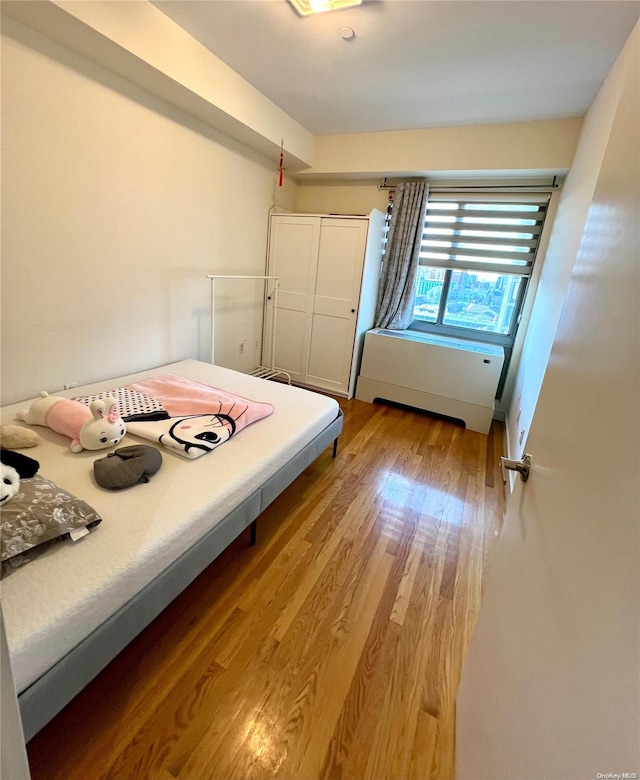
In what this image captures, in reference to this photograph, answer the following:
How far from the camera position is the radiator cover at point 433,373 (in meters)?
3.17

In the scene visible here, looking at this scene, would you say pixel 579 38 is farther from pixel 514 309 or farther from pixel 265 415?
pixel 265 415

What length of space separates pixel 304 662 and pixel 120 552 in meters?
0.76

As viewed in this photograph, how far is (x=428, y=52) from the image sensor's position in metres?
2.00

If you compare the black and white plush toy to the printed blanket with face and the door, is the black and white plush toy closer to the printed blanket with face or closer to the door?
the printed blanket with face

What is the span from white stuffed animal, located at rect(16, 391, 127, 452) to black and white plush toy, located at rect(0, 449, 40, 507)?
0.84ft

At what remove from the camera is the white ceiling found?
169 centimetres

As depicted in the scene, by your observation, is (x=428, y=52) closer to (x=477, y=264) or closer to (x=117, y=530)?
(x=477, y=264)

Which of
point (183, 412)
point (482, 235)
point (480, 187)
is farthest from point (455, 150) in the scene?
point (183, 412)

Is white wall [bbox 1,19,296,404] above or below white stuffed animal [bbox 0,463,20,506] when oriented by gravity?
above

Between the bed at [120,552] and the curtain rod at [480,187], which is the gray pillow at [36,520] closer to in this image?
the bed at [120,552]

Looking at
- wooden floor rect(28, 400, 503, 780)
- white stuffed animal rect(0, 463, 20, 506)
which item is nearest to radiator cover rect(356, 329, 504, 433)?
wooden floor rect(28, 400, 503, 780)

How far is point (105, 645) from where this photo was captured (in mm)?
981

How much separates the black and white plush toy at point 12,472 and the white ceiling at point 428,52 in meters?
2.37

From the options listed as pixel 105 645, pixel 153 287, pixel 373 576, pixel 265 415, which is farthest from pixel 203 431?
pixel 153 287
